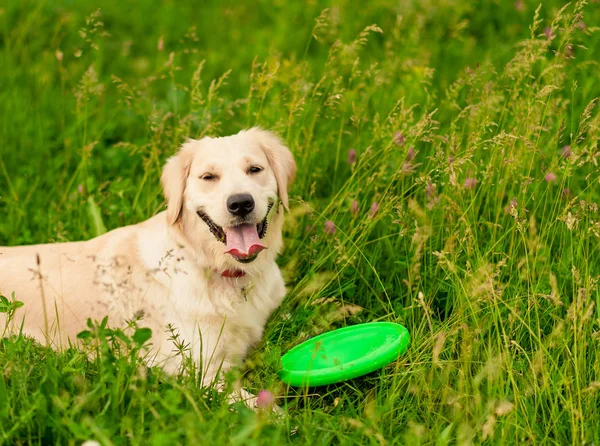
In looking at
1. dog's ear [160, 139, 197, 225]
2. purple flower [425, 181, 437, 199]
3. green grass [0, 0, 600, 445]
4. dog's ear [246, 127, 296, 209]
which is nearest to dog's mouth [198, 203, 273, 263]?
dog's ear [160, 139, 197, 225]

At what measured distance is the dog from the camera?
307cm

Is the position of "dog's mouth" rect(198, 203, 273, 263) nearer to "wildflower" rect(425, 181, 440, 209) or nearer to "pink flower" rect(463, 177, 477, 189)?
"wildflower" rect(425, 181, 440, 209)

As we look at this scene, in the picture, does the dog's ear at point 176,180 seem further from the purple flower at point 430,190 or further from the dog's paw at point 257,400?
the purple flower at point 430,190

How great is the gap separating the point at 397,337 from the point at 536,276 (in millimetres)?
810

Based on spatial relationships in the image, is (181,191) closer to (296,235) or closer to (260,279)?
(260,279)

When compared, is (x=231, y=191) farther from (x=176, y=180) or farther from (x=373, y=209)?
(x=373, y=209)

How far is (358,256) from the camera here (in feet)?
11.7

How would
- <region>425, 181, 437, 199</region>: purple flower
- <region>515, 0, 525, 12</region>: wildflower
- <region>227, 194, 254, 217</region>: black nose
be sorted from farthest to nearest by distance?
<region>515, 0, 525, 12</region>: wildflower, <region>425, 181, 437, 199</region>: purple flower, <region>227, 194, 254, 217</region>: black nose

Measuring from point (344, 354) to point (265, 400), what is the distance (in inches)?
25.7

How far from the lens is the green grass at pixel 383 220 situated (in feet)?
8.29

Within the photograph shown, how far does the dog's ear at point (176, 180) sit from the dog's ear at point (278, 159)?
1.04 ft

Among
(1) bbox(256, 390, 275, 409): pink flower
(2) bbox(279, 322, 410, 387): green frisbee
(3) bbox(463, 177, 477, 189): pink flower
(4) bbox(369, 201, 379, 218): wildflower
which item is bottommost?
(2) bbox(279, 322, 410, 387): green frisbee

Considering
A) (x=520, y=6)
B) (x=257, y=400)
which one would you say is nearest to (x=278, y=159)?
(x=257, y=400)

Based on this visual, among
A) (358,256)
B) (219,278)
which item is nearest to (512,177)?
(358,256)
